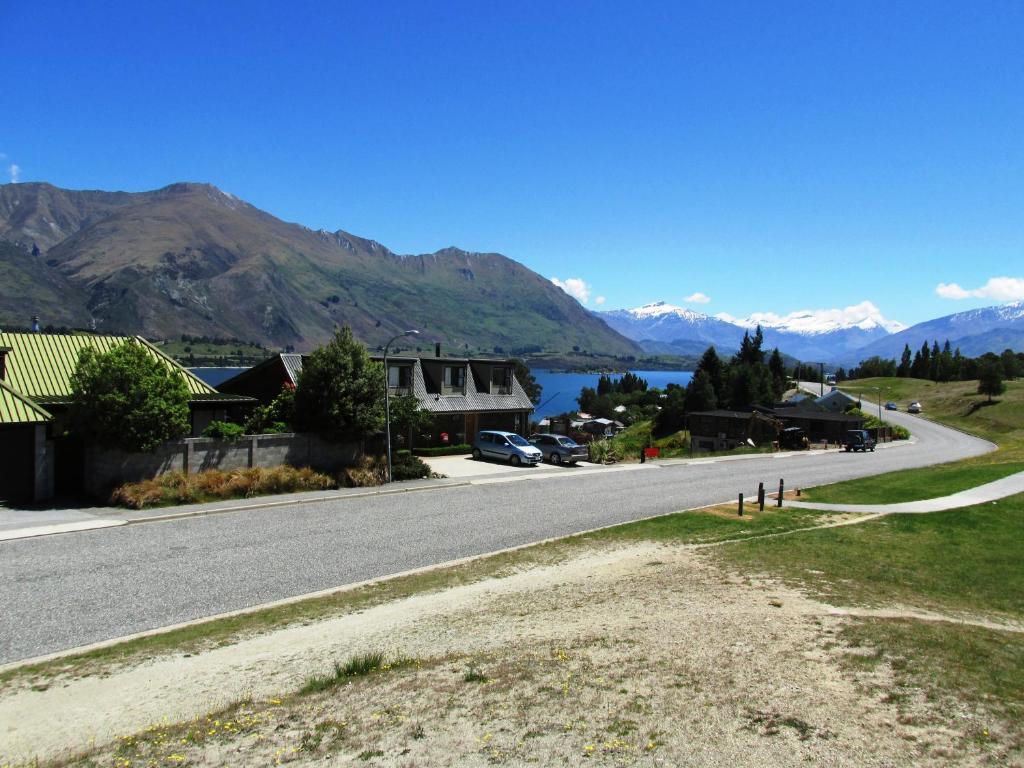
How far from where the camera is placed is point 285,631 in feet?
41.0

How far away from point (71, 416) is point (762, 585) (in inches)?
952

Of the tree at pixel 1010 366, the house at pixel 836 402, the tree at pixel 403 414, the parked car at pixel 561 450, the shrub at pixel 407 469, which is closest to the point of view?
the shrub at pixel 407 469

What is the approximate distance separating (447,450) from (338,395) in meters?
13.6

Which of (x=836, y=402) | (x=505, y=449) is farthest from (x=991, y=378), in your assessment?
(x=505, y=449)

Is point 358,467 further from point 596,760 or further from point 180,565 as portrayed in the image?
point 596,760

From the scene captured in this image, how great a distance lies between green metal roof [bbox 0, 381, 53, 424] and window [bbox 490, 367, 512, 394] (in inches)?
1108

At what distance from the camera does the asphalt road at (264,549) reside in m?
13.7

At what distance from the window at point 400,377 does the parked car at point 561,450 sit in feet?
31.1

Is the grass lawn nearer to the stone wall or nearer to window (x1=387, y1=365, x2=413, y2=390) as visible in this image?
the stone wall

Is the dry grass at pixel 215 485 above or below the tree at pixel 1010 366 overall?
below

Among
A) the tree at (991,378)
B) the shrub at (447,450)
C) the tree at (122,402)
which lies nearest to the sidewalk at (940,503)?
the shrub at (447,450)

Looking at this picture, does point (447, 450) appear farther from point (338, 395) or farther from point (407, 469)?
point (338, 395)

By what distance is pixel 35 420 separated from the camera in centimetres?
2381

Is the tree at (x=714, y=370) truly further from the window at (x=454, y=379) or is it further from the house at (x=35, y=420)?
the house at (x=35, y=420)
